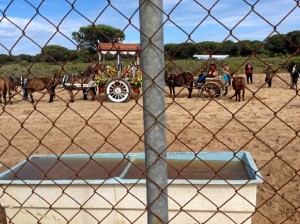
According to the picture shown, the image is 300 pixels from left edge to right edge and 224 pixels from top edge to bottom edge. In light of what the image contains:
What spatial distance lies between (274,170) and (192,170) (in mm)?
2048

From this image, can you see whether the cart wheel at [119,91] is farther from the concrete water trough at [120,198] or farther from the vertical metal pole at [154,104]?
the vertical metal pole at [154,104]

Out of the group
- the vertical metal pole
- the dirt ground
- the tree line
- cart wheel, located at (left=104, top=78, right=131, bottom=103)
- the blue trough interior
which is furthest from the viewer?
cart wheel, located at (left=104, top=78, right=131, bottom=103)

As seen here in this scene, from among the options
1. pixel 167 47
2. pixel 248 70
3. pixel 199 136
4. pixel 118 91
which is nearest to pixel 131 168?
pixel 167 47

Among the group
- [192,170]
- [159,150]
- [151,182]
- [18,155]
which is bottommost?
[18,155]

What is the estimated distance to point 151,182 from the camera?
67.2 inches

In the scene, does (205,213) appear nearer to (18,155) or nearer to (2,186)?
(2,186)

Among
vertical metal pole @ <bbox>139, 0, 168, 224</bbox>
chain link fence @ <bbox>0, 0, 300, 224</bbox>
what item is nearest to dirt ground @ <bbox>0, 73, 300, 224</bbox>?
chain link fence @ <bbox>0, 0, 300, 224</bbox>

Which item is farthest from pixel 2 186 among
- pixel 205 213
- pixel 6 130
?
pixel 6 130

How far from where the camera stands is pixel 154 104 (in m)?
1.62

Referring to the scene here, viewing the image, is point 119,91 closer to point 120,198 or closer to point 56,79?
point 56,79

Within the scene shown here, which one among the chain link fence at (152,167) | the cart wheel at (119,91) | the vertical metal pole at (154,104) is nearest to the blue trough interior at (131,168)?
the chain link fence at (152,167)

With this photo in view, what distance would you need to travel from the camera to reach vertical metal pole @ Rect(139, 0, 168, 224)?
1.54 metres

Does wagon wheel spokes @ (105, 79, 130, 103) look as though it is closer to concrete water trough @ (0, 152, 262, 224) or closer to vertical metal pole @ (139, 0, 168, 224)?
concrete water trough @ (0, 152, 262, 224)

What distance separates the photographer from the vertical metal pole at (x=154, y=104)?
154cm
